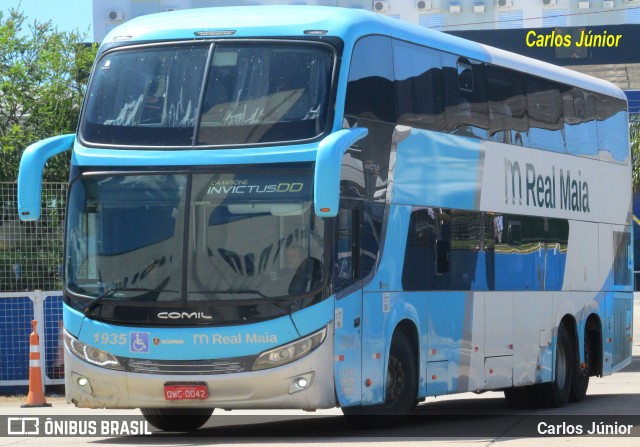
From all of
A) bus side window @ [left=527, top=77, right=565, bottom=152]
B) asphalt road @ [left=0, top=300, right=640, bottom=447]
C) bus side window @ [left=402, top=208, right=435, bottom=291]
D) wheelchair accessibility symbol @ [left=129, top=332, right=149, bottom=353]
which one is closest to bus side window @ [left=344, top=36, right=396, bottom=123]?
bus side window @ [left=402, top=208, right=435, bottom=291]

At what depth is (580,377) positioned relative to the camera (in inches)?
806

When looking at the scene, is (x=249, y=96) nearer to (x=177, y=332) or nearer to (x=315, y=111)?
(x=315, y=111)

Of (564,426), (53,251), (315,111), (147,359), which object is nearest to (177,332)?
(147,359)

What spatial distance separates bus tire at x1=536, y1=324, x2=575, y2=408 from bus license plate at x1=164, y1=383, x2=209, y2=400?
288 inches

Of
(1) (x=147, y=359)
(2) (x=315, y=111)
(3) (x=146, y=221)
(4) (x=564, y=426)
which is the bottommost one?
(4) (x=564, y=426)

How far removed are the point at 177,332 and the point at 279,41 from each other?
2.93 m

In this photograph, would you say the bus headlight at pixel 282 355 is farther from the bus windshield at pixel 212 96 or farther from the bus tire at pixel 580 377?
the bus tire at pixel 580 377

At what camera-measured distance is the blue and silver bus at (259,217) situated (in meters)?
13.3

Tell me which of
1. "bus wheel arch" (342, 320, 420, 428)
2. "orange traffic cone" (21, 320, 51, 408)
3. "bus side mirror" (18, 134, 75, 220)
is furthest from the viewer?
"orange traffic cone" (21, 320, 51, 408)

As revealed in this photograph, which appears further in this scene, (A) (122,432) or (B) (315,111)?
(A) (122,432)

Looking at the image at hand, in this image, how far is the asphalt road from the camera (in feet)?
45.2

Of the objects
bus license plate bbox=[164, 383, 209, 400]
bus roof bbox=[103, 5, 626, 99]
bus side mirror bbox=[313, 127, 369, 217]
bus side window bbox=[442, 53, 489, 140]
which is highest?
bus roof bbox=[103, 5, 626, 99]

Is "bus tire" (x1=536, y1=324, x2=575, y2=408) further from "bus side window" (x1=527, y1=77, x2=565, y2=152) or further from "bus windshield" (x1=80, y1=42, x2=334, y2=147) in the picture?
"bus windshield" (x1=80, y1=42, x2=334, y2=147)

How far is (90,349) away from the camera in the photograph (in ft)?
44.9
